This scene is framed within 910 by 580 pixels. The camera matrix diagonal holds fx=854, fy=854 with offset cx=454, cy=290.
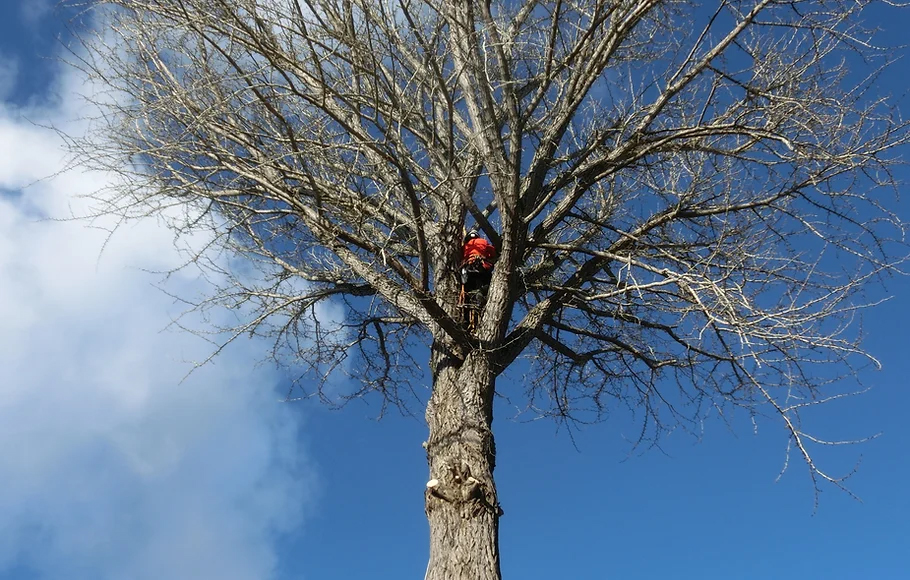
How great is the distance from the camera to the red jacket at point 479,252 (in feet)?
22.3

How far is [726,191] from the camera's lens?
6.71m

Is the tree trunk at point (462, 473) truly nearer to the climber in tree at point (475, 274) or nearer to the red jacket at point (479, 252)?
the climber in tree at point (475, 274)

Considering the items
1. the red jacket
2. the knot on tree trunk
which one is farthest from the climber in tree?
the knot on tree trunk

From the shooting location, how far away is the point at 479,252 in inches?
271

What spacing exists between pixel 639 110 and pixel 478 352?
2.18 metres

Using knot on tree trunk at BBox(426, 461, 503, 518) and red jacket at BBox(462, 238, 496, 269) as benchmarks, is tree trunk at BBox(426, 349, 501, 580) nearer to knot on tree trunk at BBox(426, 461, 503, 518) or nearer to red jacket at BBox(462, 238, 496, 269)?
knot on tree trunk at BBox(426, 461, 503, 518)

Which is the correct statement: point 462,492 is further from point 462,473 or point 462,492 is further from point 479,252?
point 479,252

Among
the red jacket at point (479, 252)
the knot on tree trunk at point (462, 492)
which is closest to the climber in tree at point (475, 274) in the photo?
the red jacket at point (479, 252)

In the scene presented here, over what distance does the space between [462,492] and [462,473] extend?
5.4 inches

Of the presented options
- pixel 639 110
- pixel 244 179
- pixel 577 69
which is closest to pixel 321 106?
pixel 244 179

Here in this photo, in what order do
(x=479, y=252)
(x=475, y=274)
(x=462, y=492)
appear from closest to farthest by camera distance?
(x=462, y=492), (x=475, y=274), (x=479, y=252)

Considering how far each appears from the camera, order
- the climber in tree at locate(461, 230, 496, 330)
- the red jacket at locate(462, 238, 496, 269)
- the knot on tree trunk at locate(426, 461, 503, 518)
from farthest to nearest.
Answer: the red jacket at locate(462, 238, 496, 269) < the climber in tree at locate(461, 230, 496, 330) < the knot on tree trunk at locate(426, 461, 503, 518)

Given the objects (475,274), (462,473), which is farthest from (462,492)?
(475,274)

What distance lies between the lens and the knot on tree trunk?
218 inches
